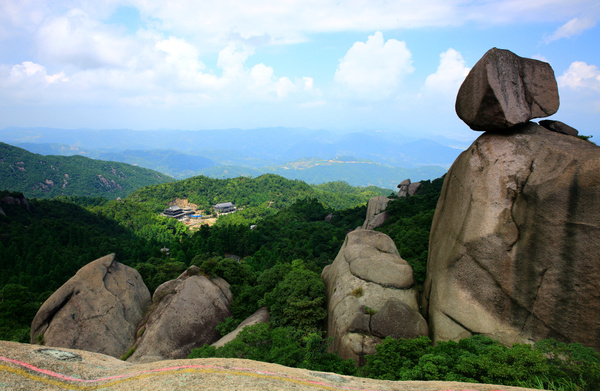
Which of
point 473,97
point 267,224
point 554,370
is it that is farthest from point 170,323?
point 267,224

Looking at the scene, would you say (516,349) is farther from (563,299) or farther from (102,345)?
(102,345)

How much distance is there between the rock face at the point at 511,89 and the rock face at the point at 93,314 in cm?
1808

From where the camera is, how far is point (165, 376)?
6441 mm

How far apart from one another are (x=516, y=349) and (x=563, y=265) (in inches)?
105

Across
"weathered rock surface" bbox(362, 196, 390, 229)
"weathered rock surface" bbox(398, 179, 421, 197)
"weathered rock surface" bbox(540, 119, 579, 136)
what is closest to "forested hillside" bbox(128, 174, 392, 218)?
"weathered rock surface" bbox(398, 179, 421, 197)

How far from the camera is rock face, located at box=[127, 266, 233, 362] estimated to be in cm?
1476

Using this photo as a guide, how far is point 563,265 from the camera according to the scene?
28.3 feet

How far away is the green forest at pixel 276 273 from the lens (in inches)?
305

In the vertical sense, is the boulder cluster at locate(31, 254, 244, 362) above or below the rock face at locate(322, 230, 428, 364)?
below

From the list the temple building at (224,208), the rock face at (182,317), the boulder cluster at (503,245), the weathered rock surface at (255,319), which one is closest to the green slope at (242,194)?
the temple building at (224,208)

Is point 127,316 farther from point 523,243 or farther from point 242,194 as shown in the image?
point 242,194

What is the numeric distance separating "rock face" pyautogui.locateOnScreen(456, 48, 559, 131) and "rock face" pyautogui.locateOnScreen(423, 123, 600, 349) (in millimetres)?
549

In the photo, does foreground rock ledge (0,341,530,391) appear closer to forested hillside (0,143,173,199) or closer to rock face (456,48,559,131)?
rock face (456,48,559,131)

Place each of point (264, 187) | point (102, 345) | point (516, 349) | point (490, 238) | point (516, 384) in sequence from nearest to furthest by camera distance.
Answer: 1. point (516, 384)
2. point (516, 349)
3. point (490, 238)
4. point (102, 345)
5. point (264, 187)
